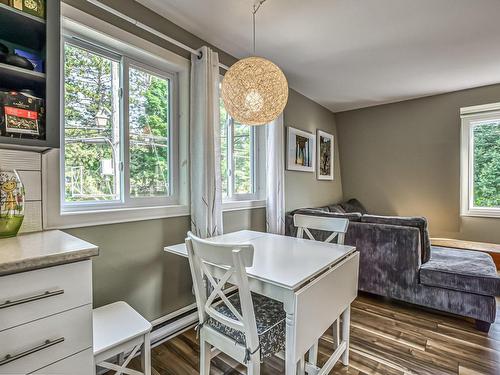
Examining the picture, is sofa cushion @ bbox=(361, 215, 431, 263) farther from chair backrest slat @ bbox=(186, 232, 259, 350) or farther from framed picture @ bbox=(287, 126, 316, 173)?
chair backrest slat @ bbox=(186, 232, 259, 350)

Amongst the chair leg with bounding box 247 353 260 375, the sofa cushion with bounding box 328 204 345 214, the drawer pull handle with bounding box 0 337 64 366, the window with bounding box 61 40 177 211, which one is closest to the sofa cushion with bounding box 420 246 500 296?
the sofa cushion with bounding box 328 204 345 214

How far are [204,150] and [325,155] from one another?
2934 millimetres

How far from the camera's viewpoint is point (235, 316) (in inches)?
51.1

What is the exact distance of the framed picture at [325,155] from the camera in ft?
14.1

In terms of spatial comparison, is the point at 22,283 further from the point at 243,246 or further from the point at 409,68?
the point at 409,68

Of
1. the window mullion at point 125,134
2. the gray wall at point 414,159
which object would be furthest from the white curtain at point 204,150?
the gray wall at point 414,159

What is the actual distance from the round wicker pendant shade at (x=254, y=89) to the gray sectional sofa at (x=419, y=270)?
1.64 m

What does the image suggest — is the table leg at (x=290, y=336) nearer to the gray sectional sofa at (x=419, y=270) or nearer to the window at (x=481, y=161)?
the gray sectional sofa at (x=419, y=270)

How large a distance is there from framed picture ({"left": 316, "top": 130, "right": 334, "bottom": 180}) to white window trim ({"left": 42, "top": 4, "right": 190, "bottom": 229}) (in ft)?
8.69

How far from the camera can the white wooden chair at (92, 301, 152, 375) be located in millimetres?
1214

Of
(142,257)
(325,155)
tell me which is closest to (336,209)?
(325,155)

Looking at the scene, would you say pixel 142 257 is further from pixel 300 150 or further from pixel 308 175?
pixel 308 175

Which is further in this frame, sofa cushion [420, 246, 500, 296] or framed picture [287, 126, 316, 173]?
framed picture [287, 126, 316, 173]

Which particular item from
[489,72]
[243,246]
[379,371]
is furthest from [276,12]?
[489,72]
